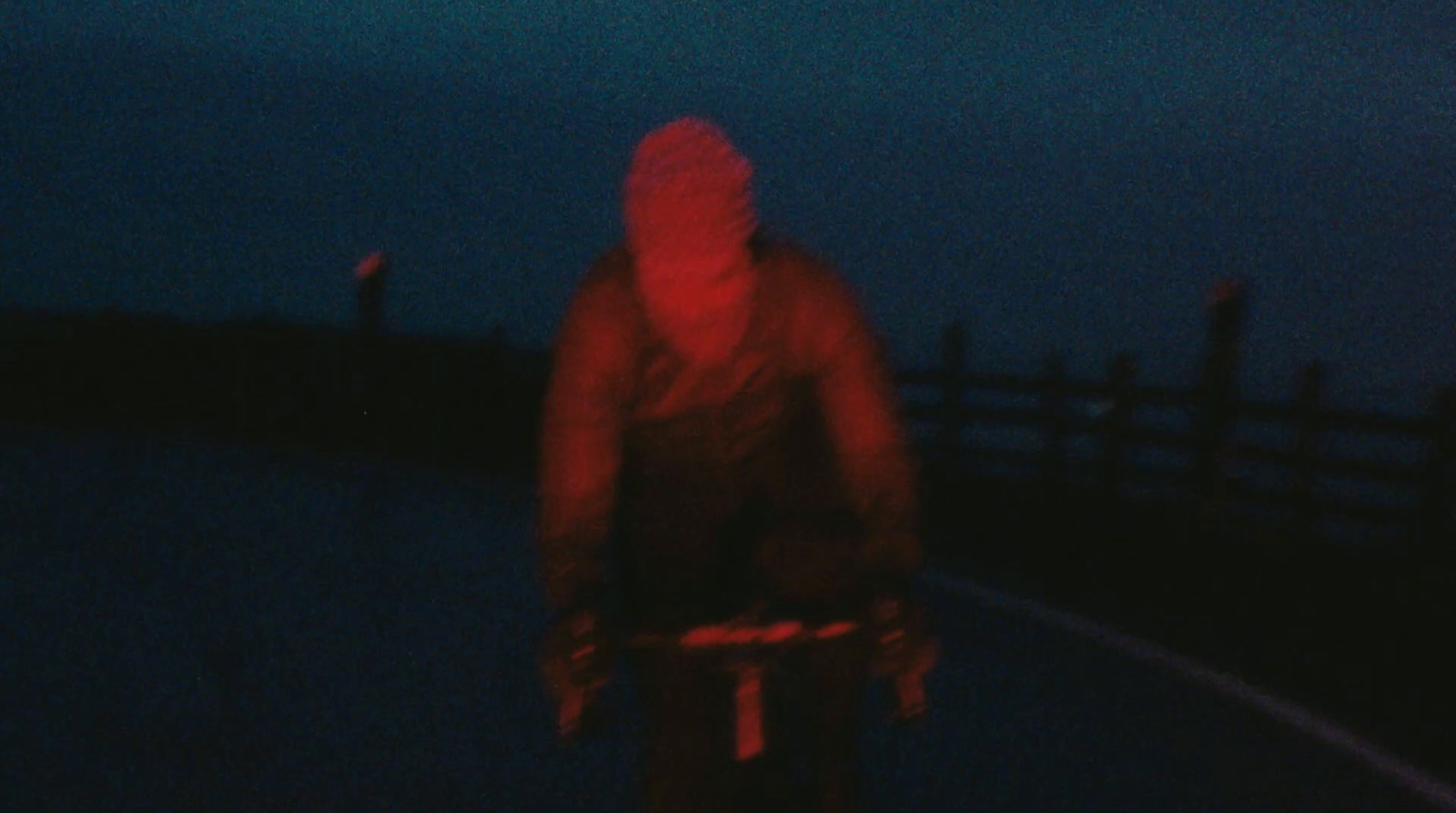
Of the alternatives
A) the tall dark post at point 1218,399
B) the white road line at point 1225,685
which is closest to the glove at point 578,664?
the white road line at point 1225,685

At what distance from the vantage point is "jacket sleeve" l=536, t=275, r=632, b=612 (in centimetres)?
369

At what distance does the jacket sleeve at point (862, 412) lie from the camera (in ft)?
12.3

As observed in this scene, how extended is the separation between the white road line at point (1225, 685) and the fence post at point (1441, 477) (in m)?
3.15

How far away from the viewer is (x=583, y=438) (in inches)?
146

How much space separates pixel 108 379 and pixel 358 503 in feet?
53.3

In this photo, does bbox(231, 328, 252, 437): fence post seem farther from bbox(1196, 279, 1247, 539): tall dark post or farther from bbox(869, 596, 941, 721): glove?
bbox(869, 596, 941, 721): glove

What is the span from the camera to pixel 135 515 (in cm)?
1498

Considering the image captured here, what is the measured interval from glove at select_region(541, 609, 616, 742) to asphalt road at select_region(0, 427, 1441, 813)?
9.97 ft

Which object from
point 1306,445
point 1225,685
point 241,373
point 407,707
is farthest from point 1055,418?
point 241,373

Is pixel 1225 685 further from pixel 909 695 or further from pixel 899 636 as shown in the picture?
pixel 899 636

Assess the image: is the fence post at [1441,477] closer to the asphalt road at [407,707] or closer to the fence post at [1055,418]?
Answer: the asphalt road at [407,707]

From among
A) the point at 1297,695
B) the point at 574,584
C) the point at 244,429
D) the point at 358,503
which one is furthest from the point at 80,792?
the point at 244,429

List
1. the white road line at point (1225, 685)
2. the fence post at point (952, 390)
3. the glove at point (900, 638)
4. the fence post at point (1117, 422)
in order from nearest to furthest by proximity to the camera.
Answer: the glove at point (900, 638)
the white road line at point (1225, 685)
the fence post at point (1117, 422)
the fence post at point (952, 390)

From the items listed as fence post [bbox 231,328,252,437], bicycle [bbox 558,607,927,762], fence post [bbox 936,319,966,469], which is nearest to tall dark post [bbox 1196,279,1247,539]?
fence post [bbox 936,319,966,469]
